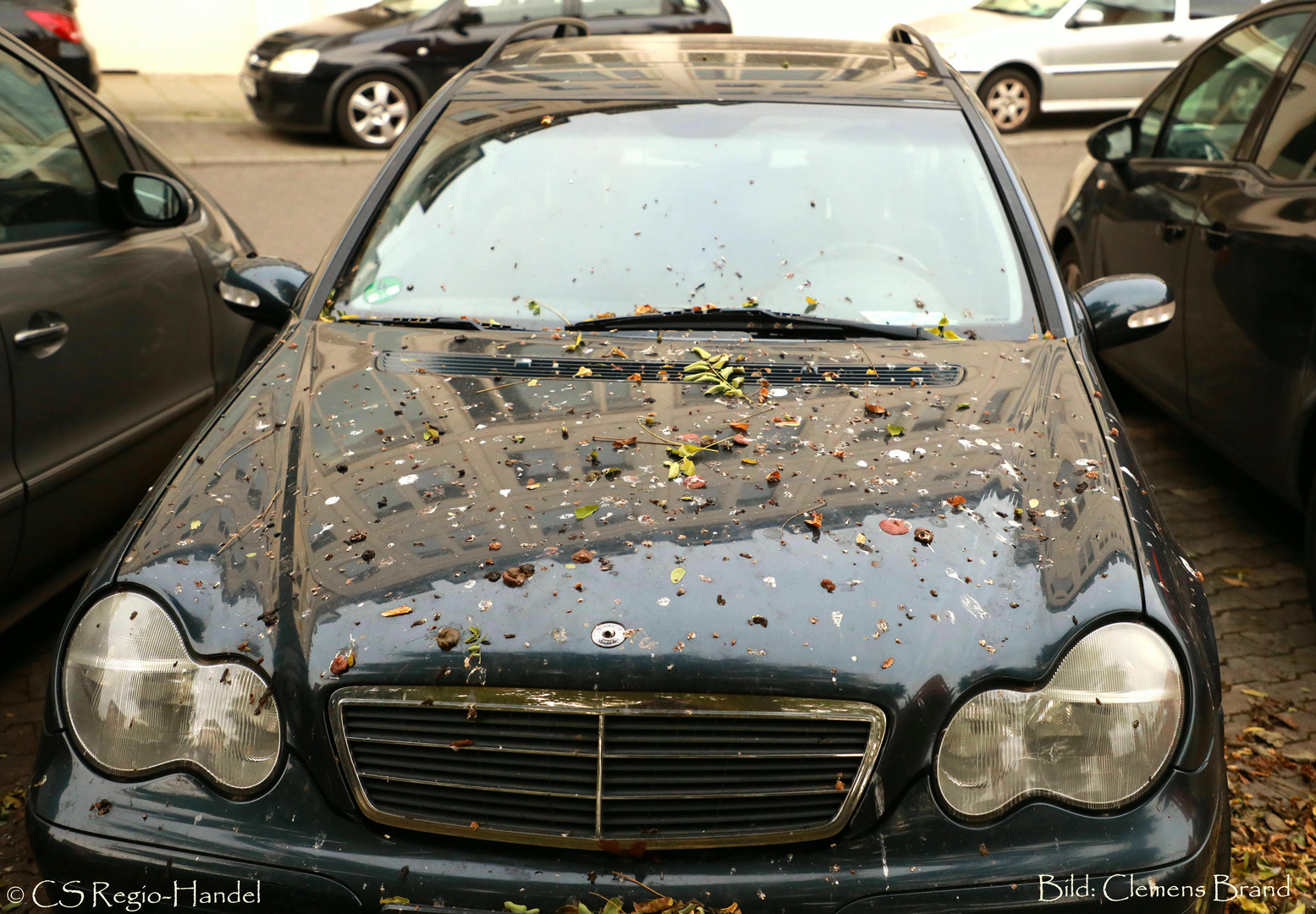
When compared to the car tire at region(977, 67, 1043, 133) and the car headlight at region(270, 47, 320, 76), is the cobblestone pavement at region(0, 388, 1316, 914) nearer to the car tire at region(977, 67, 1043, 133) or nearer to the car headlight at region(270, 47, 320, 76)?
the car tire at region(977, 67, 1043, 133)

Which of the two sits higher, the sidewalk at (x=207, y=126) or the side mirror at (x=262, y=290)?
the side mirror at (x=262, y=290)

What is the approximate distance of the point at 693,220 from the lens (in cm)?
327

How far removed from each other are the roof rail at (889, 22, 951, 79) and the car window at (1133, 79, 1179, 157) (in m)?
1.29

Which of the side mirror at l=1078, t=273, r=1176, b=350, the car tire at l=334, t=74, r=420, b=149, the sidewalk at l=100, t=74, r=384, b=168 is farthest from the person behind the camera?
the car tire at l=334, t=74, r=420, b=149

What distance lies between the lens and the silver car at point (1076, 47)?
12.5 metres

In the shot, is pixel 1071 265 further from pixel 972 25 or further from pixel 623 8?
pixel 972 25

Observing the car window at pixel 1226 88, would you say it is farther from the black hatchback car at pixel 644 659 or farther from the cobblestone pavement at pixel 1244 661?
the black hatchback car at pixel 644 659

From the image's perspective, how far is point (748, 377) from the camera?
283 centimetres

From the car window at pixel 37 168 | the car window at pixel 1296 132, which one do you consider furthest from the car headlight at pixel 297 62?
the car window at pixel 1296 132

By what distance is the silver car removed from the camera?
12523mm

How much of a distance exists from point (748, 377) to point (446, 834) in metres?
1.28

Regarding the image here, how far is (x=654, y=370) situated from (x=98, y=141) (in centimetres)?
231

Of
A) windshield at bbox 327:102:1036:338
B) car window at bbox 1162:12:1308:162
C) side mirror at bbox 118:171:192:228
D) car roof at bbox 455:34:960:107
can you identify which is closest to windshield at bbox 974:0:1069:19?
car window at bbox 1162:12:1308:162

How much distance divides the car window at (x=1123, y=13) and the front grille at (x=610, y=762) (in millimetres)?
12301
